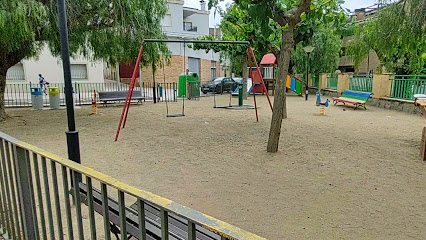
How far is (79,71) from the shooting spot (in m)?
22.8

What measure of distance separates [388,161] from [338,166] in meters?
1.11

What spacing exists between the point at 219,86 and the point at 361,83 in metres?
11.0

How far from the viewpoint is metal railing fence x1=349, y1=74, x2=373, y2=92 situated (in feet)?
51.8

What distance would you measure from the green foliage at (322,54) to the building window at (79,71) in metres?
16.2

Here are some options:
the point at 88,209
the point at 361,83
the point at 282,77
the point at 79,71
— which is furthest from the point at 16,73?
the point at 88,209

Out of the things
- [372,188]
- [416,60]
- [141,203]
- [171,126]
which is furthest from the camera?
[416,60]

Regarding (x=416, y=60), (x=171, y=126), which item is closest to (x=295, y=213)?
(x=171, y=126)

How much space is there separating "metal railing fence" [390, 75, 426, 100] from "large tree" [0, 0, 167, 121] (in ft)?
34.8

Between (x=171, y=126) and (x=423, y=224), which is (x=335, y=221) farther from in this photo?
(x=171, y=126)

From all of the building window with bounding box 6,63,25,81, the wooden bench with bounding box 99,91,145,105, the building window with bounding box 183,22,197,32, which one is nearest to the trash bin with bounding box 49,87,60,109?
the wooden bench with bounding box 99,91,145,105

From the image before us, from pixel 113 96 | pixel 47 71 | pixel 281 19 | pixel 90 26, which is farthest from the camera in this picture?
pixel 47 71

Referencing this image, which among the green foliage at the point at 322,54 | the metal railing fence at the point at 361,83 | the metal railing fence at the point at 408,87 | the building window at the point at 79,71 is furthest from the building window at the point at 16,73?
the metal railing fence at the point at 408,87

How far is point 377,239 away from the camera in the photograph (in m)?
3.08

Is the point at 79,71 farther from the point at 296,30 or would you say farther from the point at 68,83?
the point at 68,83
